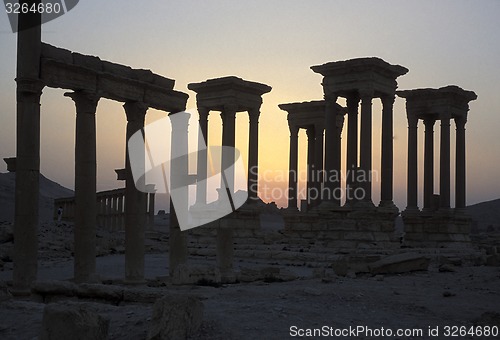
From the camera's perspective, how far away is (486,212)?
305ft

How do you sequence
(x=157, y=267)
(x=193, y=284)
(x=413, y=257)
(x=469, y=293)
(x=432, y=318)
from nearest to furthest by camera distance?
(x=432, y=318), (x=469, y=293), (x=193, y=284), (x=413, y=257), (x=157, y=267)

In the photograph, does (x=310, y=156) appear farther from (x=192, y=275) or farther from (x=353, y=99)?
(x=192, y=275)

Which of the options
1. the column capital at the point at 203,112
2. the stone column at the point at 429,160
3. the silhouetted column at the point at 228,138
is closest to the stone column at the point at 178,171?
the silhouetted column at the point at 228,138

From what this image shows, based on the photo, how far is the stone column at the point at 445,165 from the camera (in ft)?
140

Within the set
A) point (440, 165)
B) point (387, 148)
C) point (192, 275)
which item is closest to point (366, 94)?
point (387, 148)

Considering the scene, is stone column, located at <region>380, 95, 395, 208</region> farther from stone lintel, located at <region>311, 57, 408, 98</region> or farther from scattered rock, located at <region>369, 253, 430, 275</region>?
scattered rock, located at <region>369, 253, 430, 275</region>

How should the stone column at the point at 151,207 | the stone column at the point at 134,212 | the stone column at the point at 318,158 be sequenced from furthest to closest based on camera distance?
the stone column at the point at 151,207
the stone column at the point at 318,158
the stone column at the point at 134,212

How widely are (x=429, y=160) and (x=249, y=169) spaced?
11.9m

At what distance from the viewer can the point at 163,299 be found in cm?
1105

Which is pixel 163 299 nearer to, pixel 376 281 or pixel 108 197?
pixel 376 281

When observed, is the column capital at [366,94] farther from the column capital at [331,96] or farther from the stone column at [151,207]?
the stone column at [151,207]

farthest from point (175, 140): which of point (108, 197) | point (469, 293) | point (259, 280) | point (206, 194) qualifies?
point (108, 197)

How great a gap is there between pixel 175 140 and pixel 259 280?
5.42m

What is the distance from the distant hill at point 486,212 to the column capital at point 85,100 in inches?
2840
